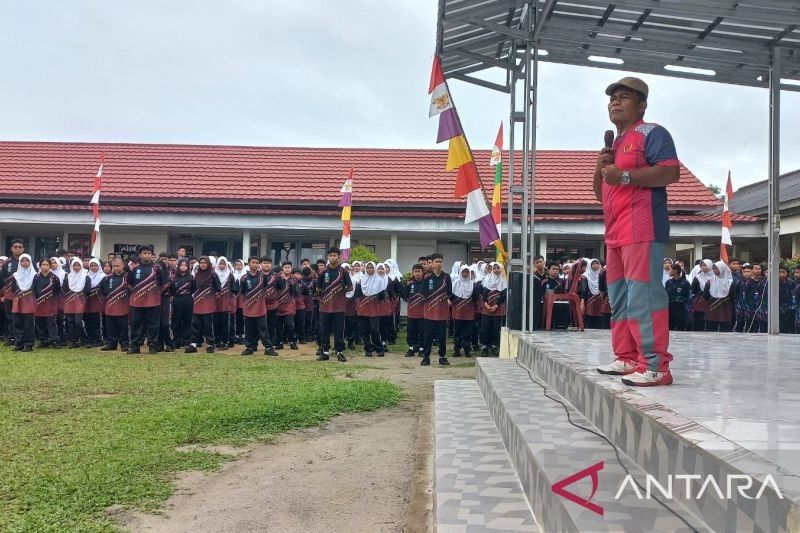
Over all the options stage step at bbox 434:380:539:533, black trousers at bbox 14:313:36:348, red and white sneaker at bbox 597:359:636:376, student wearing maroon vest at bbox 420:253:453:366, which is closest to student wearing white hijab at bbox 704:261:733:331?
student wearing maroon vest at bbox 420:253:453:366

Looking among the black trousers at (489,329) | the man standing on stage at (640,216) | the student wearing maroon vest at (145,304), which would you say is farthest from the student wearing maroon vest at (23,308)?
the man standing on stage at (640,216)

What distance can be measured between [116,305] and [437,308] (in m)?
5.92

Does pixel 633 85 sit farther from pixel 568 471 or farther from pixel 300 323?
pixel 300 323

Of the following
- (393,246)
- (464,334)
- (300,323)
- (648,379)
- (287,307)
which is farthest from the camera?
(393,246)

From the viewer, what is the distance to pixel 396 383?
830 centimetres

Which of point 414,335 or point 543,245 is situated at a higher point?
point 543,245

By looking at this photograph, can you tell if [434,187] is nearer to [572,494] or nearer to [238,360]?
[238,360]

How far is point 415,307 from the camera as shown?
1181 centimetres

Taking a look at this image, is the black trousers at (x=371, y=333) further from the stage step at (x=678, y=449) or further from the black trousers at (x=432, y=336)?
the stage step at (x=678, y=449)

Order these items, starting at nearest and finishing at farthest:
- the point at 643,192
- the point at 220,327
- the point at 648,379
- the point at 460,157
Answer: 1. the point at 648,379
2. the point at 643,192
3. the point at 460,157
4. the point at 220,327

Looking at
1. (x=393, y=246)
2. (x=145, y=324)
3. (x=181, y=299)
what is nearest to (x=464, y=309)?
(x=181, y=299)

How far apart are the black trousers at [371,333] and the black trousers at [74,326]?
5345 mm

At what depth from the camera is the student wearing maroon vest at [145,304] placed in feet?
37.4

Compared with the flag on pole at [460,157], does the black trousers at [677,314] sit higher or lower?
lower
